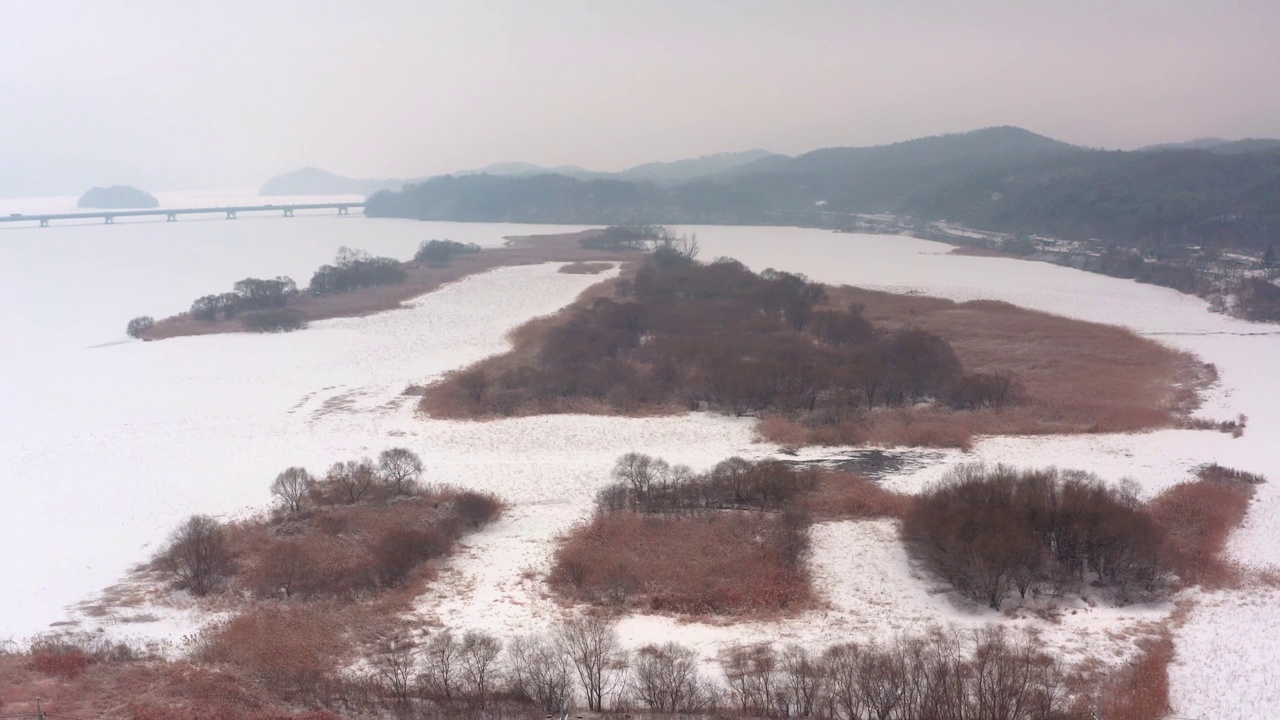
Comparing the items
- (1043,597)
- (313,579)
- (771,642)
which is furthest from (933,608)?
(313,579)

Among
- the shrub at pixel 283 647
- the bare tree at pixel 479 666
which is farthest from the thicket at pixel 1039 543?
the shrub at pixel 283 647

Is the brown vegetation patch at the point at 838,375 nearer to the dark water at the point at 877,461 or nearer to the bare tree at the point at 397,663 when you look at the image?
the dark water at the point at 877,461

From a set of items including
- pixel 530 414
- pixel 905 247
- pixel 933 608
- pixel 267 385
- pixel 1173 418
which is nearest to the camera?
pixel 933 608

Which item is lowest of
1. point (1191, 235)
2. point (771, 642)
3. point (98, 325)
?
point (771, 642)

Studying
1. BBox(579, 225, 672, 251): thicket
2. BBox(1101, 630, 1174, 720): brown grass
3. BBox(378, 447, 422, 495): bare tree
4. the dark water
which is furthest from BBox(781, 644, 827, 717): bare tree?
BBox(579, 225, 672, 251): thicket

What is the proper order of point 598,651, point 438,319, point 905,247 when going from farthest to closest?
point 905,247 → point 438,319 → point 598,651

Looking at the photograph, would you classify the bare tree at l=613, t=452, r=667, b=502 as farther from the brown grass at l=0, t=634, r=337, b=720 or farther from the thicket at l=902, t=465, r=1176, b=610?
the brown grass at l=0, t=634, r=337, b=720

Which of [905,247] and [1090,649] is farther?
[905,247]

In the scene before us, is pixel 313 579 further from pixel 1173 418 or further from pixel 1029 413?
pixel 1173 418

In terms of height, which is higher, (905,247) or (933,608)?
(905,247)
